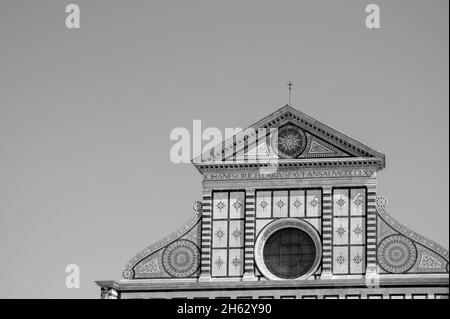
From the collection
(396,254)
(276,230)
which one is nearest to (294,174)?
(276,230)

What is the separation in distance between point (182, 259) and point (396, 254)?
7.28 meters

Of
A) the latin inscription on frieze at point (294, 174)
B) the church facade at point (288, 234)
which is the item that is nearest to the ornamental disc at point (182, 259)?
the church facade at point (288, 234)

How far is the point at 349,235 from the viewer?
182ft

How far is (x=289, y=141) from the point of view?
2228 inches

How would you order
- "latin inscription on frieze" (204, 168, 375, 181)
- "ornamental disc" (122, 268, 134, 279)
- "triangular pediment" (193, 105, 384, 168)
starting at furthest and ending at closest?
"ornamental disc" (122, 268, 134, 279)
"triangular pediment" (193, 105, 384, 168)
"latin inscription on frieze" (204, 168, 375, 181)

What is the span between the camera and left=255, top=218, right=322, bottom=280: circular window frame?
182ft

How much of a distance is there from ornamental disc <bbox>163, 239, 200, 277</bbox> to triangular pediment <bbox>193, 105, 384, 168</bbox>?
2.88 meters

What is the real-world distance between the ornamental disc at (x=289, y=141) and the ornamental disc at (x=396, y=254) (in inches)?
170

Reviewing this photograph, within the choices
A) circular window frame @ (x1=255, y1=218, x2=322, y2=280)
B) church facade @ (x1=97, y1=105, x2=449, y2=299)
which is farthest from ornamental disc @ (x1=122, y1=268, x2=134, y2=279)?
circular window frame @ (x1=255, y1=218, x2=322, y2=280)

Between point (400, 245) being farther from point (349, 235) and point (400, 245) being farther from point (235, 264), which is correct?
point (235, 264)

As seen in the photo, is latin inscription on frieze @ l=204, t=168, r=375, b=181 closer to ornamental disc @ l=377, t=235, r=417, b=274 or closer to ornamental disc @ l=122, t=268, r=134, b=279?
ornamental disc @ l=377, t=235, r=417, b=274
